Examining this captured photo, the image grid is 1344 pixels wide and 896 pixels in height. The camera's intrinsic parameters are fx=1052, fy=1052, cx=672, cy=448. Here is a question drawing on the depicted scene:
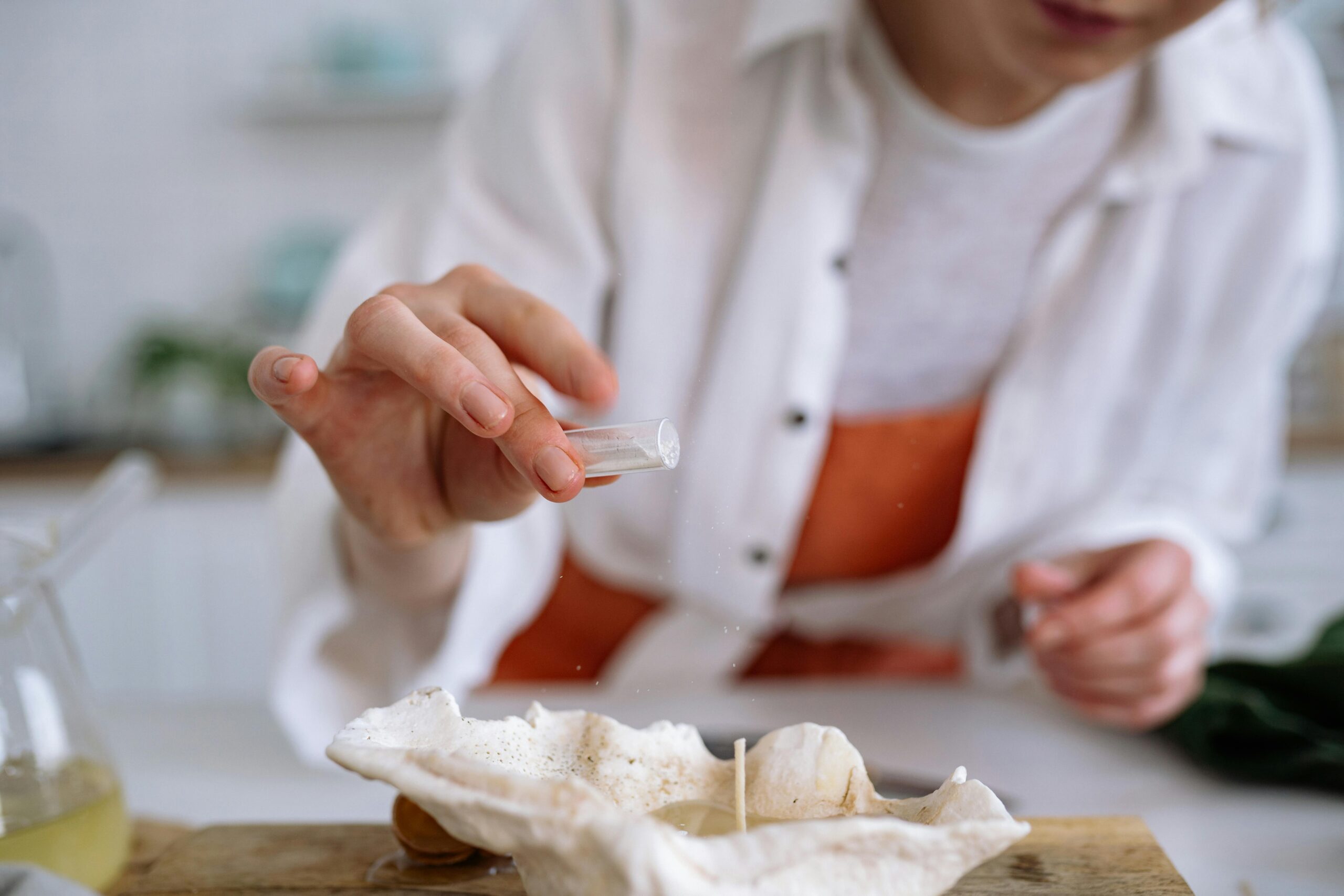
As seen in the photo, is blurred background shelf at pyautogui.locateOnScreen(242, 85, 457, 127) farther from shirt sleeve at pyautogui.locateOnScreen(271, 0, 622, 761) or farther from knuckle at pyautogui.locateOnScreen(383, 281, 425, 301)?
knuckle at pyautogui.locateOnScreen(383, 281, 425, 301)

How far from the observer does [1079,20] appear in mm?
624

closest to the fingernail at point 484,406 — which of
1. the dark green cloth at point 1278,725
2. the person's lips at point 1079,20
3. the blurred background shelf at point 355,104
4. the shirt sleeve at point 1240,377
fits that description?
the person's lips at point 1079,20

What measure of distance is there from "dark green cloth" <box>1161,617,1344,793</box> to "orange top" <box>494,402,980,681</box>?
30 cm

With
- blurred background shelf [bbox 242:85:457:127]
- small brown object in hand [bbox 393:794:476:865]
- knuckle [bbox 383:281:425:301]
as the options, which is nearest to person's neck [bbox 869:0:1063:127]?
knuckle [bbox 383:281:425:301]

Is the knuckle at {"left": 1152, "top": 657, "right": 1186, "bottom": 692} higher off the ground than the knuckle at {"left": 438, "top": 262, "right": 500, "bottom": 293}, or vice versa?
the knuckle at {"left": 438, "top": 262, "right": 500, "bottom": 293}

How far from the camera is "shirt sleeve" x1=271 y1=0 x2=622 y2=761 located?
2.25 feet

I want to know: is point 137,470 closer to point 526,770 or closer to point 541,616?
point 526,770

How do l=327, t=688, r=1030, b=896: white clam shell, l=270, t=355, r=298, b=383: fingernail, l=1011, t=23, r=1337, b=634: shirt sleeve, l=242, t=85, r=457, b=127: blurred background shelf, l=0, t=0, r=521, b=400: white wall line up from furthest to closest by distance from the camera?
1. l=0, t=0, r=521, b=400: white wall
2. l=242, t=85, r=457, b=127: blurred background shelf
3. l=1011, t=23, r=1337, b=634: shirt sleeve
4. l=270, t=355, r=298, b=383: fingernail
5. l=327, t=688, r=1030, b=896: white clam shell

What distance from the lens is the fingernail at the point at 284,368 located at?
0.40 metres

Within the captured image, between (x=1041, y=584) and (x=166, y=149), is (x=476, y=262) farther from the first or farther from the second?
(x=166, y=149)

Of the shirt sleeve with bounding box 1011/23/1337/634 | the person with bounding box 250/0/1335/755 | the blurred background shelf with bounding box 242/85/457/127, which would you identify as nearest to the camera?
the person with bounding box 250/0/1335/755

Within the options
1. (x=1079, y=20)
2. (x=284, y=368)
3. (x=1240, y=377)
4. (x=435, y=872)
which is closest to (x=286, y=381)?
(x=284, y=368)

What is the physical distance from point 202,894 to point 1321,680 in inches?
26.0

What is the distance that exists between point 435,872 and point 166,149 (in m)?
2.34
